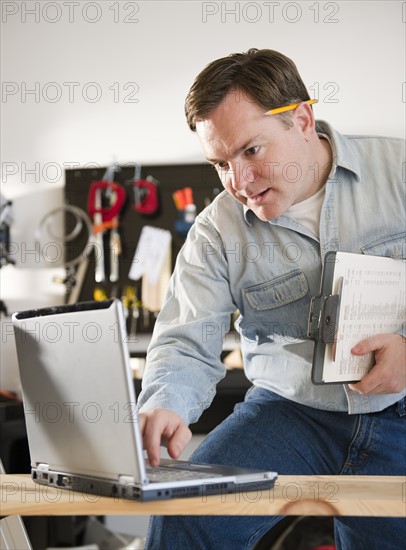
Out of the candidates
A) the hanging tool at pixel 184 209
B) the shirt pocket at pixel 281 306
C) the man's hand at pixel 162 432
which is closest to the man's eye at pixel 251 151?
the shirt pocket at pixel 281 306

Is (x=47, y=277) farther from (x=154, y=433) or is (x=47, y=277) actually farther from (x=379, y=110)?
(x=154, y=433)

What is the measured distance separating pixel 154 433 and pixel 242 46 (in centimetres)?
253

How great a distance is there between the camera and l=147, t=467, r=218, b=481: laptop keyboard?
1.08 metres

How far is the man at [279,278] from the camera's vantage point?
1.57 meters

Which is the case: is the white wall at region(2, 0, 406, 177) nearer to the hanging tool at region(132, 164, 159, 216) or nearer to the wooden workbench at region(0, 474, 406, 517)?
the hanging tool at region(132, 164, 159, 216)

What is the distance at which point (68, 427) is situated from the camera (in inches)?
44.4

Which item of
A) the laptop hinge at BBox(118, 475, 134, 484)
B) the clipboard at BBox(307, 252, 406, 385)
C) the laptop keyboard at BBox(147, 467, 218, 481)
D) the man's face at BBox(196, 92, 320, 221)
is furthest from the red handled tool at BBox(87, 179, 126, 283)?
the laptop hinge at BBox(118, 475, 134, 484)

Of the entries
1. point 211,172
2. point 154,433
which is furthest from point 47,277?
point 154,433

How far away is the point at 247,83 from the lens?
167 centimetres

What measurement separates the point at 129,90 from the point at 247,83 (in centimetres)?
195

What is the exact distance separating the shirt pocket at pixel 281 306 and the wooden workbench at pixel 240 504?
0.66 m

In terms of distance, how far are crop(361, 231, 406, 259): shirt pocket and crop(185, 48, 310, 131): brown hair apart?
0.32 meters

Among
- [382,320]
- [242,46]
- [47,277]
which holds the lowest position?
[47,277]

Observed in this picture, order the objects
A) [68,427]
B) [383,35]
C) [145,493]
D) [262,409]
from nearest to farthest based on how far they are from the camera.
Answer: [145,493] → [68,427] → [262,409] → [383,35]
